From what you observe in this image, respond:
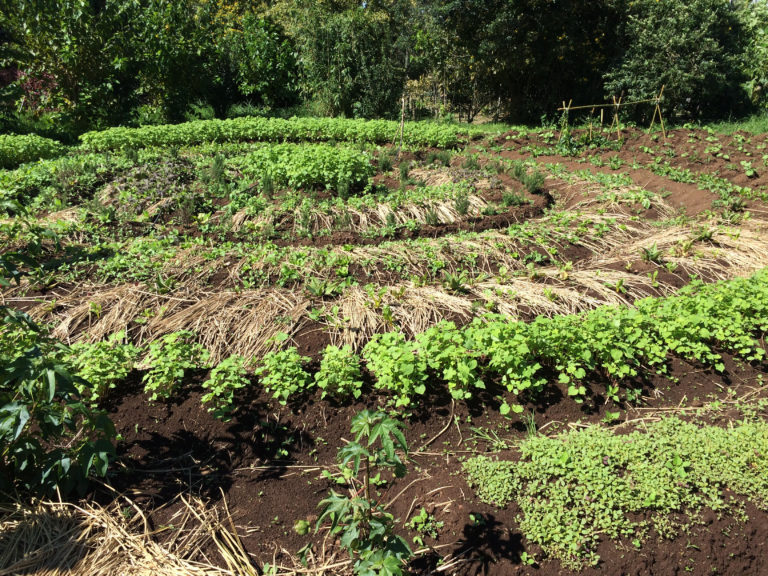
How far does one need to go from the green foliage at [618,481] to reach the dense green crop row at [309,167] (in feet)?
16.4

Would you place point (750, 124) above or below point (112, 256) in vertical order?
above

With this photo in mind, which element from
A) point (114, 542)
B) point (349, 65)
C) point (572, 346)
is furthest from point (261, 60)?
point (114, 542)

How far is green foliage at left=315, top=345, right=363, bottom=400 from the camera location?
A: 3.43 m

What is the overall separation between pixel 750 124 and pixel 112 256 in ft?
46.5

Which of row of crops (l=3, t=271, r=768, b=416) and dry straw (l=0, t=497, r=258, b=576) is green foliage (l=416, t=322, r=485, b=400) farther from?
dry straw (l=0, t=497, r=258, b=576)

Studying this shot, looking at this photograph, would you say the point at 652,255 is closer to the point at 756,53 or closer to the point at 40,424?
the point at 40,424

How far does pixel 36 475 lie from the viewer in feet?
9.19

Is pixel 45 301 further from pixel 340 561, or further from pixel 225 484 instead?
pixel 340 561

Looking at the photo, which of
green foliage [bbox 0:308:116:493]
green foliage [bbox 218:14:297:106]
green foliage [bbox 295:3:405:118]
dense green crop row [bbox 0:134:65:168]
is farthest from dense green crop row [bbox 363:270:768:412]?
green foliage [bbox 218:14:297:106]

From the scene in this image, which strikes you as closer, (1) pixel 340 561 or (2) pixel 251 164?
(1) pixel 340 561

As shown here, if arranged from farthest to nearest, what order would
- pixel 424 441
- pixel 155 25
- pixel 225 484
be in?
pixel 155 25 < pixel 424 441 < pixel 225 484

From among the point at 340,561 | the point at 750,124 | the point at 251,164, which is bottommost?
the point at 340,561

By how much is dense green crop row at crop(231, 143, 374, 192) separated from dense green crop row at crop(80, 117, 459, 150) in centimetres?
341

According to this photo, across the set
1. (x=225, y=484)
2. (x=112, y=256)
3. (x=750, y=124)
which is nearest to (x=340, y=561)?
(x=225, y=484)
